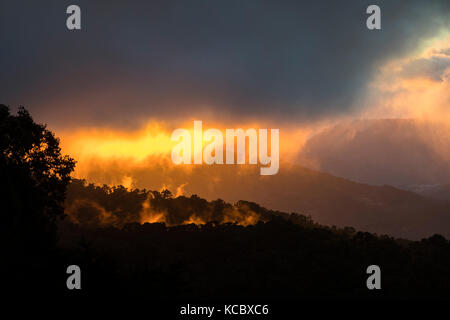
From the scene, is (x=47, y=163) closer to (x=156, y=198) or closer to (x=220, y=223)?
(x=220, y=223)

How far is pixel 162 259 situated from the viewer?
5389 inches

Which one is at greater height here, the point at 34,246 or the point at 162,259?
the point at 34,246

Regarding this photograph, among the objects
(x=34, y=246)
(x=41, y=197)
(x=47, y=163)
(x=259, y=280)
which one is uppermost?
(x=47, y=163)

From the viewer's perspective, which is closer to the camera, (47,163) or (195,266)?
(47,163)
